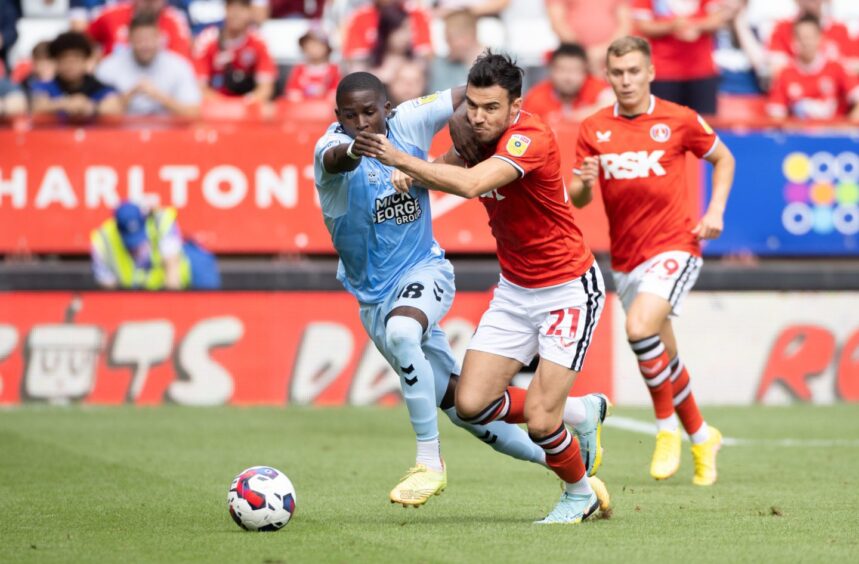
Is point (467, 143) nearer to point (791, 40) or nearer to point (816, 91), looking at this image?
point (816, 91)

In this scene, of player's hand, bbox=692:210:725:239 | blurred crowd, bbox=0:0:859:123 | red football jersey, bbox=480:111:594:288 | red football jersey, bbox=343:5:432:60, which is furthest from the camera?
red football jersey, bbox=343:5:432:60

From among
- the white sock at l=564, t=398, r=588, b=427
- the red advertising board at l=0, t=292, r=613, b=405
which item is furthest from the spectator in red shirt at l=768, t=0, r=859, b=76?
the white sock at l=564, t=398, r=588, b=427

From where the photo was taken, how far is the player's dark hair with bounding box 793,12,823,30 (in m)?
14.5

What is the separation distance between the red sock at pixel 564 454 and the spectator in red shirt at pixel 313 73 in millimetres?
8140

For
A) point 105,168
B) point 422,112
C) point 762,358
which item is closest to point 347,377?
point 105,168

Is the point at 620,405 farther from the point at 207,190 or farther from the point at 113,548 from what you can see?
the point at 113,548

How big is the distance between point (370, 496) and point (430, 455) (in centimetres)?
100

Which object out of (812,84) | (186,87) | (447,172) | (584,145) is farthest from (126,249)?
(447,172)

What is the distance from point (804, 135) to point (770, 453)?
14.8 feet

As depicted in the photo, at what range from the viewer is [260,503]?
6.42 metres

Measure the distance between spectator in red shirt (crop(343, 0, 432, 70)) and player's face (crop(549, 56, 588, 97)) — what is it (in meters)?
1.50

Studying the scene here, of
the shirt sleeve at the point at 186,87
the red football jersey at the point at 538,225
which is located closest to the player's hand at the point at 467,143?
the red football jersey at the point at 538,225

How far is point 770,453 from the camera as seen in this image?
32.4ft

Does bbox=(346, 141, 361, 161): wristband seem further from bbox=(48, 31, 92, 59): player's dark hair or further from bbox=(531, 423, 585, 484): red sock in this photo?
bbox=(48, 31, 92, 59): player's dark hair
